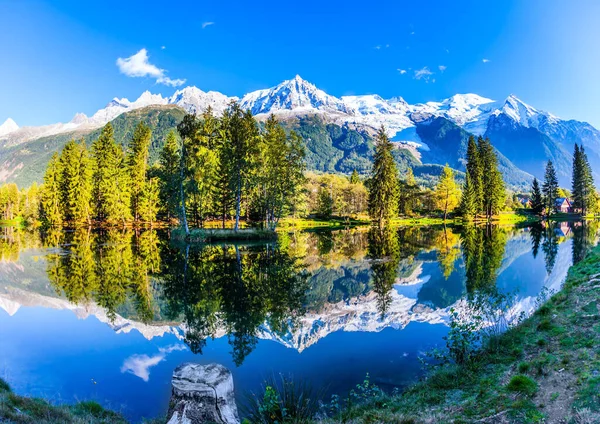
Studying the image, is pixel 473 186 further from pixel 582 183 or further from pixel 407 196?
pixel 582 183

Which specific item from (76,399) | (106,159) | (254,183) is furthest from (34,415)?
(106,159)

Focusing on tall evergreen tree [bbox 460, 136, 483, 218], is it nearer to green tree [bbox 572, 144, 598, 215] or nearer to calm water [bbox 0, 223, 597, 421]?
green tree [bbox 572, 144, 598, 215]

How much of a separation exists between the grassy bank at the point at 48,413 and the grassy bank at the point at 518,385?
4.09 metres

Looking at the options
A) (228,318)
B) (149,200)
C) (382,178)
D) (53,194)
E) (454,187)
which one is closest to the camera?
(228,318)

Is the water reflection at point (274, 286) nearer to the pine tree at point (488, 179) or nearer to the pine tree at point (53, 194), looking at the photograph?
the pine tree at point (53, 194)

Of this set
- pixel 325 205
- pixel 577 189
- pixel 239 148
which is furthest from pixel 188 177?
pixel 577 189

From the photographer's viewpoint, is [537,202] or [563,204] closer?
[537,202]

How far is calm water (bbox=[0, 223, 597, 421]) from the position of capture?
341 inches

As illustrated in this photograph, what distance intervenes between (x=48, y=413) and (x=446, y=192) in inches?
3287

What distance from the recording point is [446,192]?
80188 millimetres

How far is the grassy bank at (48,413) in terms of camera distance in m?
5.13

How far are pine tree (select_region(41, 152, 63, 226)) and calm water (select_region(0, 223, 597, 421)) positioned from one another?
48532mm

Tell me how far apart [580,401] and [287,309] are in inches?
365

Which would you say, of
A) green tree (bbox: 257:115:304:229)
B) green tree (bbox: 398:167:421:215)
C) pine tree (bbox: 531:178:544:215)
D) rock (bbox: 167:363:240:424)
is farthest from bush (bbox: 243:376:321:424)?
pine tree (bbox: 531:178:544:215)
